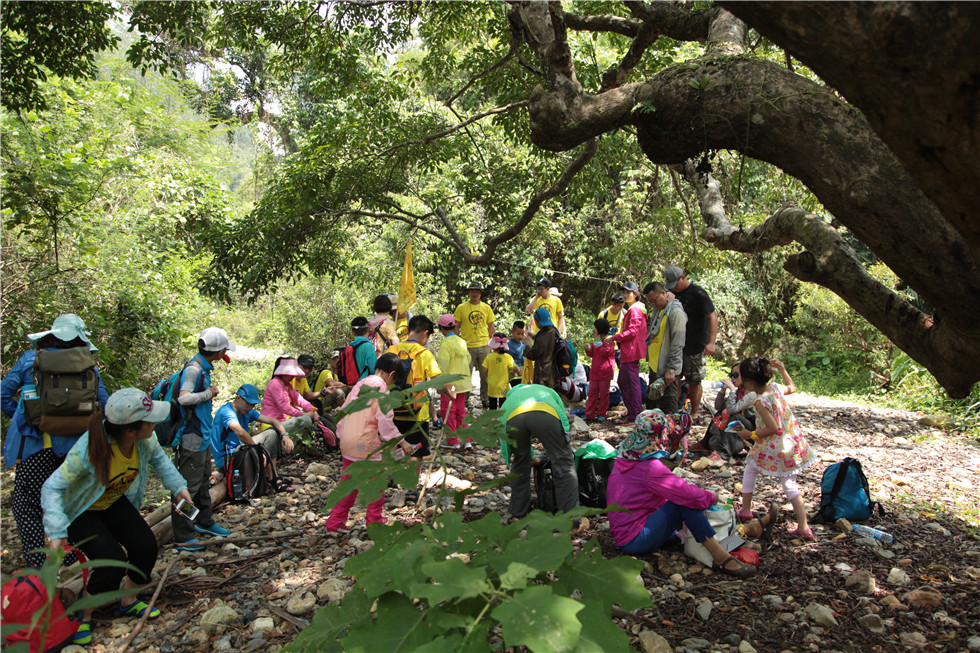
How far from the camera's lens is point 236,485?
5.67 meters

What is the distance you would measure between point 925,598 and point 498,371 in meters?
5.02

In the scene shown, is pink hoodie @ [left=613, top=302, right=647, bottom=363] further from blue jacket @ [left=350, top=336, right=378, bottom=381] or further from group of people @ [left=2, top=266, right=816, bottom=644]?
blue jacket @ [left=350, top=336, right=378, bottom=381]

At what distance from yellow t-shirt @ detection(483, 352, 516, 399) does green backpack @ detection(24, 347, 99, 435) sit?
179 inches

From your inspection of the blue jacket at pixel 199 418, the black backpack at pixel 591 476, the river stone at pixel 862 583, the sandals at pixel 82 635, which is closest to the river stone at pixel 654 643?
the river stone at pixel 862 583

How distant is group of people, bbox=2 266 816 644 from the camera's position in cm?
344

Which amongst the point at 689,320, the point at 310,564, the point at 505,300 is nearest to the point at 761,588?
the point at 310,564

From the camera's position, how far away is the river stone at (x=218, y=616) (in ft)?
11.8

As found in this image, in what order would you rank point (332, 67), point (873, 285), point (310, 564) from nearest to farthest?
1. point (873, 285)
2. point (310, 564)
3. point (332, 67)

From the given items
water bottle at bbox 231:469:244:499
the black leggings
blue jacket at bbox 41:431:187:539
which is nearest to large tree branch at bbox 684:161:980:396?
blue jacket at bbox 41:431:187:539

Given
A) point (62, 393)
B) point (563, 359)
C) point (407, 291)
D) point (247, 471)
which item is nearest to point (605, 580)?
point (62, 393)

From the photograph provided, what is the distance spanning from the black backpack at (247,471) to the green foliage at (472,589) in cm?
396

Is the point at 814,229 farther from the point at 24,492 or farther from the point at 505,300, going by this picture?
the point at 505,300

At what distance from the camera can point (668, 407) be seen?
6730 millimetres

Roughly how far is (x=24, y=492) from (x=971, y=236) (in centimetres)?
514
